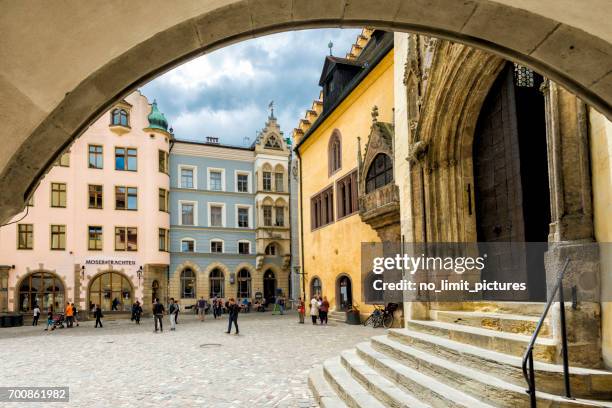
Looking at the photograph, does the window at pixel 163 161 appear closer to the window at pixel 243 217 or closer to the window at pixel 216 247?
the window at pixel 216 247

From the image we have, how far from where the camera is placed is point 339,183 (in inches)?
996

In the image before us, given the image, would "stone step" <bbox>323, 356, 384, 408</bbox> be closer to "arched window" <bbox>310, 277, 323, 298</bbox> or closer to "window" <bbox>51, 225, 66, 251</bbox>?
"arched window" <bbox>310, 277, 323, 298</bbox>

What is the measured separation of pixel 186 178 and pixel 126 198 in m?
6.35

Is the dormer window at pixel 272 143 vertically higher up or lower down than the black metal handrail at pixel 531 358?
higher up

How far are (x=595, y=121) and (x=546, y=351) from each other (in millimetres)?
2771

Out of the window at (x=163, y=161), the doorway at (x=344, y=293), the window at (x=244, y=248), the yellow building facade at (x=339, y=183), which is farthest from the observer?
the window at (x=244, y=248)

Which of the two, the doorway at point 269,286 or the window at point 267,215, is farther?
the window at point 267,215

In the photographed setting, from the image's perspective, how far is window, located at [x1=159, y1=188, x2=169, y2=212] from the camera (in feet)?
126

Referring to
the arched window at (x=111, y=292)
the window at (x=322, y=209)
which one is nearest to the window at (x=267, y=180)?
the arched window at (x=111, y=292)

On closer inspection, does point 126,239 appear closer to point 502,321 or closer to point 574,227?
point 502,321

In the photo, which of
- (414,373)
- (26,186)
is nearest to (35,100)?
(26,186)

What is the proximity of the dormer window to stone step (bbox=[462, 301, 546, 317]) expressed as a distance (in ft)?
121

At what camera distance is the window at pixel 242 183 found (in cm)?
4466

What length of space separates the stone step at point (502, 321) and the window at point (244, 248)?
34.8 meters
